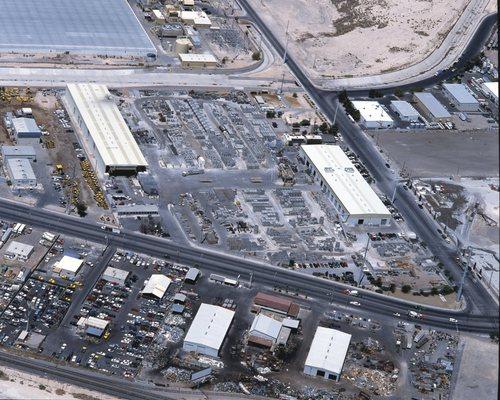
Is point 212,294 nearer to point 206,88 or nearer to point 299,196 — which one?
point 299,196

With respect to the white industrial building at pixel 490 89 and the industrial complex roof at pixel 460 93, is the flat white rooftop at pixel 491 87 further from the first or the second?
the industrial complex roof at pixel 460 93

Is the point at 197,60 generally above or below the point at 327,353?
above

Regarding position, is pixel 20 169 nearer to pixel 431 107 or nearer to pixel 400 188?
pixel 400 188

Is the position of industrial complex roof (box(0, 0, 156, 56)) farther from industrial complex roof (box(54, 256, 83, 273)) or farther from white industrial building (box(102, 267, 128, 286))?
white industrial building (box(102, 267, 128, 286))

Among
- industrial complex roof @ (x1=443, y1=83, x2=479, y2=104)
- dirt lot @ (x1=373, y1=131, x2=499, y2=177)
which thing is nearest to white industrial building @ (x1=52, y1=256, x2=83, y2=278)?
dirt lot @ (x1=373, y1=131, x2=499, y2=177)

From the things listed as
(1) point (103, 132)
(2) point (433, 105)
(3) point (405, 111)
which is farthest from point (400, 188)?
(1) point (103, 132)

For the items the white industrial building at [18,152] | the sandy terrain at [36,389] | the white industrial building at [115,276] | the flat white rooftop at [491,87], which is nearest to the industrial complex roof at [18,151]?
the white industrial building at [18,152]
